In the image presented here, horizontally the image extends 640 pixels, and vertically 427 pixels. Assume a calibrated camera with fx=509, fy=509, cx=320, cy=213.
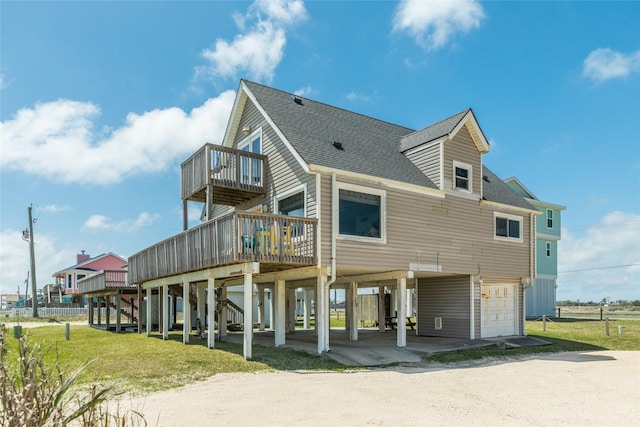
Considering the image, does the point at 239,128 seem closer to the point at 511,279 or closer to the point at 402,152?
the point at 402,152

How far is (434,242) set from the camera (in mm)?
18469

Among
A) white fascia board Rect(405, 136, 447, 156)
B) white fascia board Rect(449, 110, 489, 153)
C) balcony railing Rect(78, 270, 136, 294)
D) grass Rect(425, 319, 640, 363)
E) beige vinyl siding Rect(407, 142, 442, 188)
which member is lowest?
grass Rect(425, 319, 640, 363)

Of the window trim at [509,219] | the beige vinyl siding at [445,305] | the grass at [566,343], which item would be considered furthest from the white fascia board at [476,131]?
the grass at [566,343]

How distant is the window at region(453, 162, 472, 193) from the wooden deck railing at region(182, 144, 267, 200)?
288 inches

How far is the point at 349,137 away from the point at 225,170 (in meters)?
4.81

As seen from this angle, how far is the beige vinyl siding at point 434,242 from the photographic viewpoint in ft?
52.9

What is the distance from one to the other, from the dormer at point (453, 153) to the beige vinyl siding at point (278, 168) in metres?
5.61

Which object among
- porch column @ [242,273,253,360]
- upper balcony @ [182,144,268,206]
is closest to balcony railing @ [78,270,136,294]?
upper balcony @ [182,144,268,206]

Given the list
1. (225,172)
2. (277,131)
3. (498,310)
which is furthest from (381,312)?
(277,131)

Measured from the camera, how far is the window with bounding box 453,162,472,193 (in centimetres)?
1962

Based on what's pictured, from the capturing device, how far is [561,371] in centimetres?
1369

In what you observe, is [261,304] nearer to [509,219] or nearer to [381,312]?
[381,312]

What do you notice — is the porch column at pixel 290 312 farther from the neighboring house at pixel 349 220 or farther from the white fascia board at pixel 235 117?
the white fascia board at pixel 235 117

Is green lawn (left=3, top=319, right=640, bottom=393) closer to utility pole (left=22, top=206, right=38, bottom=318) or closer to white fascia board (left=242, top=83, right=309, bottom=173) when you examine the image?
white fascia board (left=242, top=83, right=309, bottom=173)
